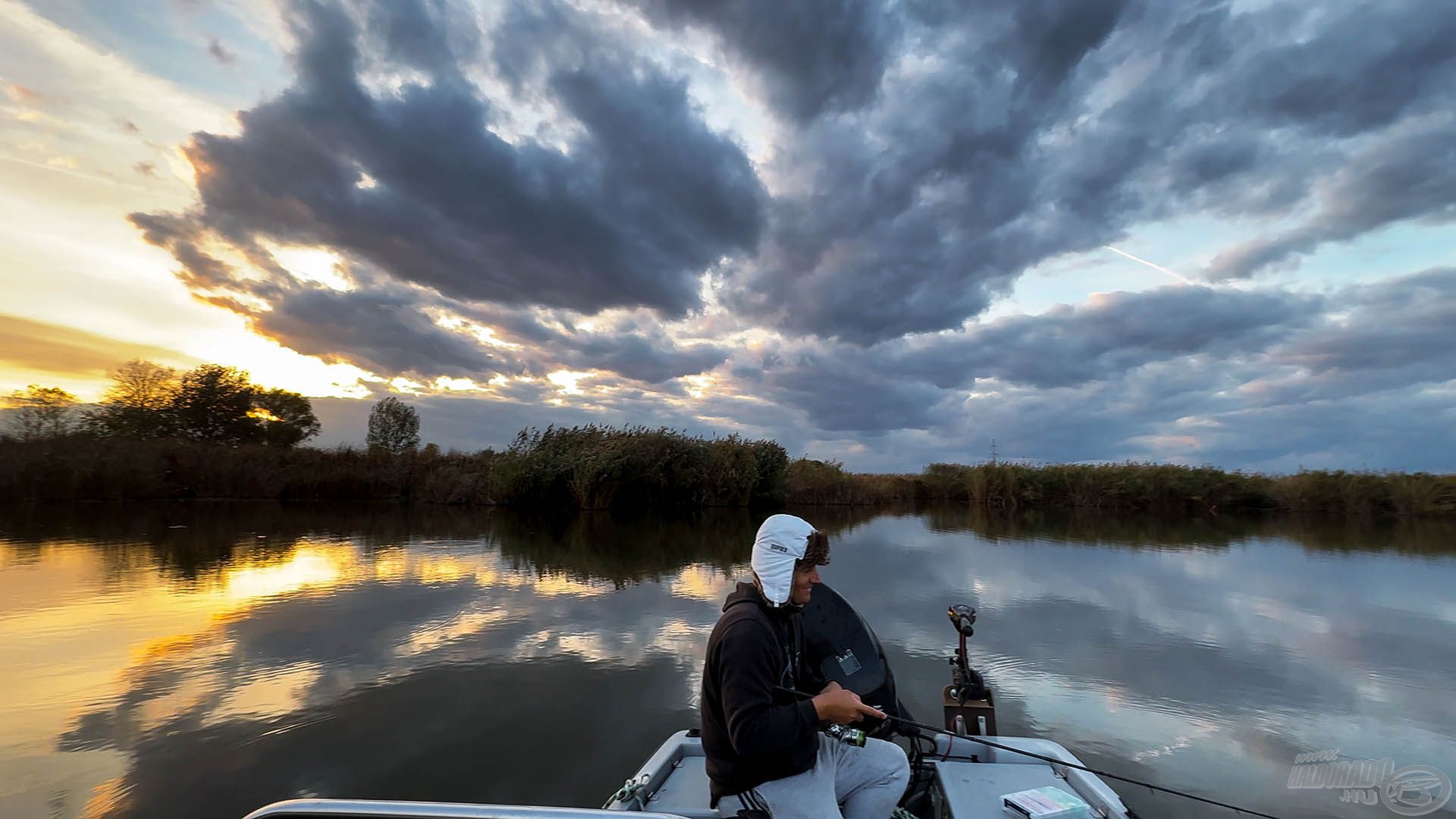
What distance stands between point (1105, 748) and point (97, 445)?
23.5m

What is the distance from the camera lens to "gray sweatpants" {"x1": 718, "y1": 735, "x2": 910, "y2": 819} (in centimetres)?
203

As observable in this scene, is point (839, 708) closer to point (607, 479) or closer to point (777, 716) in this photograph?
point (777, 716)

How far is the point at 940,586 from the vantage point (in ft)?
24.2

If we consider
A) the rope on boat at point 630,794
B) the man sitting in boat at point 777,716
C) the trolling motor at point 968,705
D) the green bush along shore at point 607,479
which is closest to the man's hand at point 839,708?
the man sitting in boat at point 777,716

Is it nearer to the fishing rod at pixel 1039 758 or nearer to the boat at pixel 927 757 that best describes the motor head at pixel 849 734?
the boat at pixel 927 757

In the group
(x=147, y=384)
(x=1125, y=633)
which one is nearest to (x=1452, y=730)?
(x=1125, y=633)

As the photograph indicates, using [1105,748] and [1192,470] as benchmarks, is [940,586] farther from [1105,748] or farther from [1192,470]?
[1192,470]

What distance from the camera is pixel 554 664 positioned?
4438mm

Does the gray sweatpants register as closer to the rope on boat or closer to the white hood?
the rope on boat

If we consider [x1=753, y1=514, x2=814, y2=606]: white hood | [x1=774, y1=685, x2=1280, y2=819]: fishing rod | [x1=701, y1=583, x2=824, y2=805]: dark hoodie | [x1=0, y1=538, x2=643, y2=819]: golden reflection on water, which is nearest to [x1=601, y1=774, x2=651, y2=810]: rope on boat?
[x1=701, y1=583, x2=824, y2=805]: dark hoodie

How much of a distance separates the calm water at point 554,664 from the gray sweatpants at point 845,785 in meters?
1.08

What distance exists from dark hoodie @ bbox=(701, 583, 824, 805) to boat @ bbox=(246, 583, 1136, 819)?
170 mm

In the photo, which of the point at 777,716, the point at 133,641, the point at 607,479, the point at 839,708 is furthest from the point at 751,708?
the point at 607,479

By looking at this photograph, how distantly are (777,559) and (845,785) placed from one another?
3.09 feet
